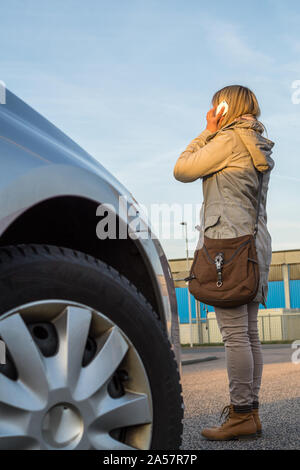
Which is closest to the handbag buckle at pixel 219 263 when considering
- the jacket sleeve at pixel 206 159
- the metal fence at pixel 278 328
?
the jacket sleeve at pixel 206 159

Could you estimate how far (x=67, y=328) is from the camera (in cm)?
170

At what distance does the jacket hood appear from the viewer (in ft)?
10.1

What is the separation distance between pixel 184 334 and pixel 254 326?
2885 cm

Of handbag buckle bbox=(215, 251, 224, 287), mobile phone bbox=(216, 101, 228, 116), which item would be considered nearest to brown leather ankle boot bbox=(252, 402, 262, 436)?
handbag buckle bbox=(215, 251, 224, 287)

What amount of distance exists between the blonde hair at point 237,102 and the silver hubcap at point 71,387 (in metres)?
1.79

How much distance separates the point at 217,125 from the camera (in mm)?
3285

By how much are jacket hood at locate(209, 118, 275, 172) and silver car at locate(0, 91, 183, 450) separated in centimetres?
119

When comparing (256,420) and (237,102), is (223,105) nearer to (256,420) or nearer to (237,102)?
(237,102)

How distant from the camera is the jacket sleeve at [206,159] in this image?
3098mm

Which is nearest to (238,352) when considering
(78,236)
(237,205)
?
(237,205)

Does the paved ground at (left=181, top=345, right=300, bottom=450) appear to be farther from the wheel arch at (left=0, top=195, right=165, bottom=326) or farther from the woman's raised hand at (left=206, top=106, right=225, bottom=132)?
the woman's raised hand at (left=206, top=106, right=225, bottom=132)

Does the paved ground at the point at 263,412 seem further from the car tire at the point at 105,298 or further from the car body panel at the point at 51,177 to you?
the car tire at the point at 105,298
